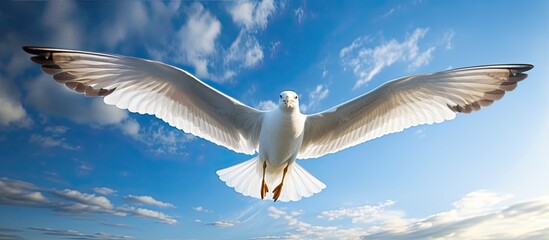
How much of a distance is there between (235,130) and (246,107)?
0.44 meters

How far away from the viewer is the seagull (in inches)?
154

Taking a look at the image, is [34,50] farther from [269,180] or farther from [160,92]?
[269,180]

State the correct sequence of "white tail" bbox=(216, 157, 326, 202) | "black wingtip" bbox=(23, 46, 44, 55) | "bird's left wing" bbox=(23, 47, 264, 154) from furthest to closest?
"white tail" bbox=(216, 157, 326, 202), "bird's left wing" bbox=(23, 47, 264, 154), "black wingtip" bbox=(23, 46, 44, 55)

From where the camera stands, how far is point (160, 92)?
4.26 m

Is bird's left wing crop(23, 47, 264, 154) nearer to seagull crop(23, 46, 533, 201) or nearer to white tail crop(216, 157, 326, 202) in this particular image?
seagull crop(23, 46, 533, 201)

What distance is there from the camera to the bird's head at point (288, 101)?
153 inches

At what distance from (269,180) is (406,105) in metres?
1.81

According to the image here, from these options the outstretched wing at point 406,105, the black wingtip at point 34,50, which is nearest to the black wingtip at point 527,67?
the outstretched wing at point 406,105

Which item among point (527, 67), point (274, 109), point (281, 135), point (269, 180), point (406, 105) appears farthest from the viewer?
point (269, 180)

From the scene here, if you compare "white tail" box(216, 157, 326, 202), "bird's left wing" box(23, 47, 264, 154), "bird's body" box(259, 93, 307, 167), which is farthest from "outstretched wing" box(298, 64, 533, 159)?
"bird's left wing" box(23, 47, 264, 154)

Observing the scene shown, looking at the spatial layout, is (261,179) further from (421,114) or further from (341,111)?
(421,114)

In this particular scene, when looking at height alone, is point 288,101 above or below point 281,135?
above

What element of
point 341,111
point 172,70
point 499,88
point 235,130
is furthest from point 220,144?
point 499,88

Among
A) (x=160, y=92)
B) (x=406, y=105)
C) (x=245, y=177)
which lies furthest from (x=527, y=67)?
(x=160, y=92)
